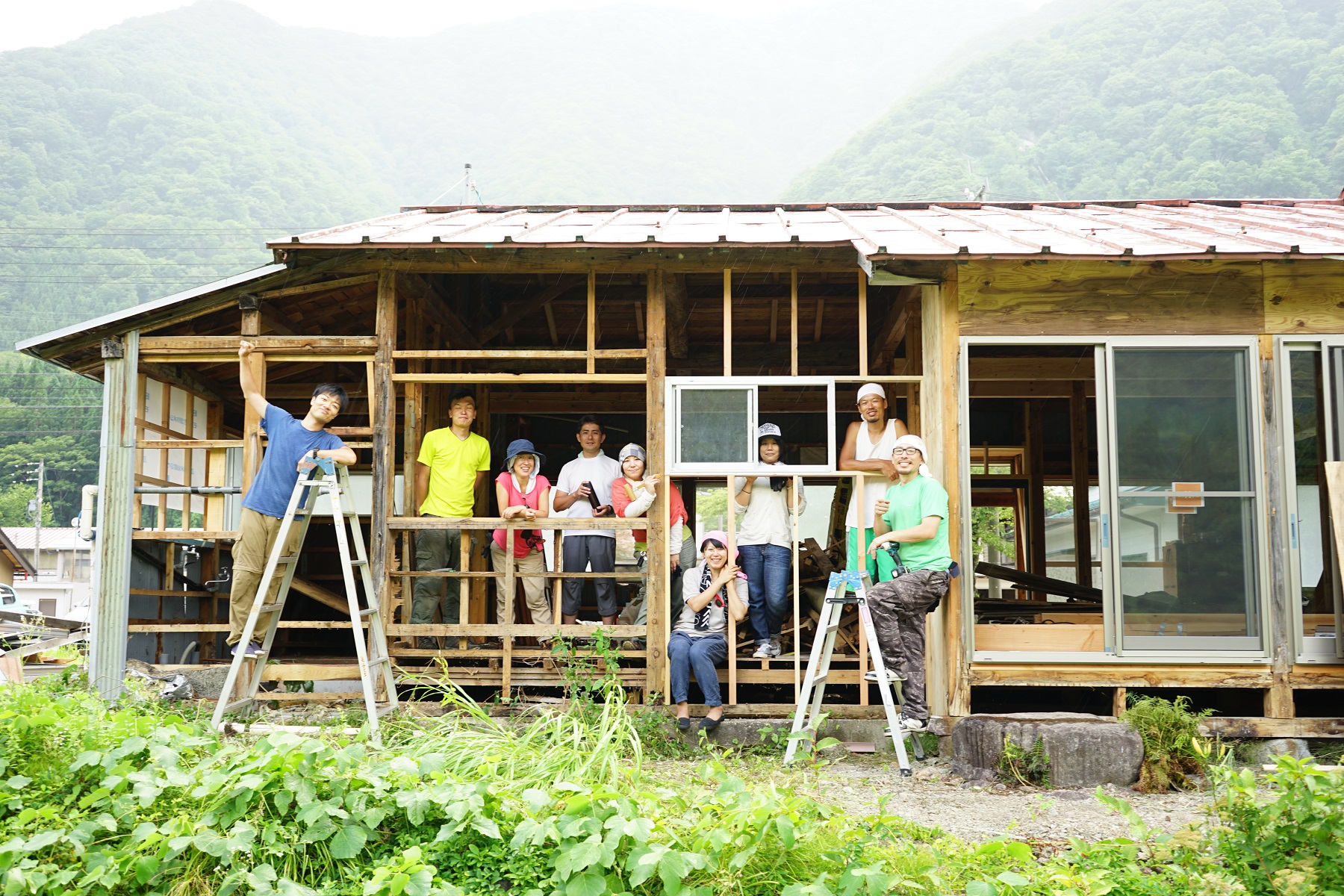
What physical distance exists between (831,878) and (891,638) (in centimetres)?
291

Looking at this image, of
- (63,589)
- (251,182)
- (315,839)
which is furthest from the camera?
(251,182)

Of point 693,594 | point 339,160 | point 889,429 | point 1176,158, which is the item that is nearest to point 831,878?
point 693,594

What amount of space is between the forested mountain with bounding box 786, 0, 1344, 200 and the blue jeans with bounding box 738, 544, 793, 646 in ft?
124

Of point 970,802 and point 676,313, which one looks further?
point 676,313

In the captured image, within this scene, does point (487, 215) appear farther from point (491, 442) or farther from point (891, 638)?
Result: point (891, 638)

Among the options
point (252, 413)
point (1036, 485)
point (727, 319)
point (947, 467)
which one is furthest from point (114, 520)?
point (1036, 485)

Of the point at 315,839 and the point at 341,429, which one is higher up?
the point at 341,429

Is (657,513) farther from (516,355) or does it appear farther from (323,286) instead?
(323,286)

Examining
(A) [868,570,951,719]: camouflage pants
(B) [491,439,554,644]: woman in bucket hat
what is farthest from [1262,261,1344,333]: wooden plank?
(B) [491,439,554,644]: woman in bucket hat

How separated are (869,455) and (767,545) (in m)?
1.01

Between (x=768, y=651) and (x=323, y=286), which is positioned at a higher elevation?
(x=323, y=286)

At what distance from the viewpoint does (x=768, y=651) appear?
760cm

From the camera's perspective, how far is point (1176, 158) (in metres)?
51.4

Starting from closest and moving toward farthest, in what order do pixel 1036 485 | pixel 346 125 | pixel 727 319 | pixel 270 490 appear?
pixel 270 490 → pixel 727 319 → pixel 1036 485 → pixel 346 125
